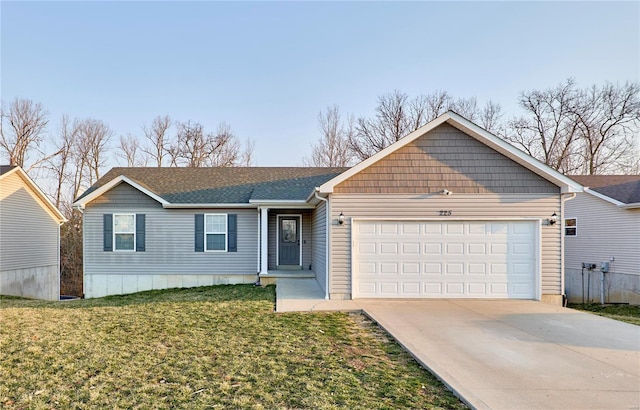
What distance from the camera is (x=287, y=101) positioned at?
69.1 ft

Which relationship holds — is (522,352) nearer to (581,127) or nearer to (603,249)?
(603,249)

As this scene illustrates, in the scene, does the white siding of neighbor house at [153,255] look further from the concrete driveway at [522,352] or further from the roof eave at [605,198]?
the roof eave at [605,198]

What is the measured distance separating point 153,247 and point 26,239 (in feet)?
23.9

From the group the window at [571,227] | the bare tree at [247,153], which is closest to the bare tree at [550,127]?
the window at [571,227]

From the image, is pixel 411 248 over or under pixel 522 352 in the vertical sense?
over

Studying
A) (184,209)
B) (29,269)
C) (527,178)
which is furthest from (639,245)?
(29,269)

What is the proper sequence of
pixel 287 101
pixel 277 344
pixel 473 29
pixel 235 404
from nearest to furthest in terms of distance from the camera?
pixel 235 404 < pixel 277 344 < pixel 473 29 < pixel 287 101

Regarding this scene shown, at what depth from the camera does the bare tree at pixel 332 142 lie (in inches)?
1115

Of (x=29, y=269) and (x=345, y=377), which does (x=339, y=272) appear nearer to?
(x=345, y=377)

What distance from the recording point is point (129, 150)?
29.9m

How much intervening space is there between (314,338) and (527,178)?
694cm

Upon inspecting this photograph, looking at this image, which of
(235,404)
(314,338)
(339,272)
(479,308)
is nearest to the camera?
(235,404)

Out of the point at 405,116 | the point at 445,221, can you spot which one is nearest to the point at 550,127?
the point at 405,116

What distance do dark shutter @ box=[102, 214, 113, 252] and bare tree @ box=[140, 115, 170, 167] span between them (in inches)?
710
